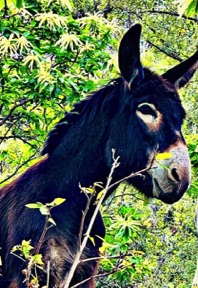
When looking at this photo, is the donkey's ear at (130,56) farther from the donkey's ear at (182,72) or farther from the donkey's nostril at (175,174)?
the donkey's nostril at (175,174)

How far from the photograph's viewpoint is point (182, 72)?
4.45 meters

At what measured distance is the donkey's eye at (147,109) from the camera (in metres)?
4.02

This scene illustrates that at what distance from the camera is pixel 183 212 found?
37.0ft

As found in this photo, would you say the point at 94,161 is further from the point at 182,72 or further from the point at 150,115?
the point at 182,72

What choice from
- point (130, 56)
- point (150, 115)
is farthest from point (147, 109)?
point (130, 56)

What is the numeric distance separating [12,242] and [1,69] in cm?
204

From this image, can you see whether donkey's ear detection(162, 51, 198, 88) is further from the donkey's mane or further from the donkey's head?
the donkey's mane

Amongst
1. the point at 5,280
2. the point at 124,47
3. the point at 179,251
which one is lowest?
the point at 179,251

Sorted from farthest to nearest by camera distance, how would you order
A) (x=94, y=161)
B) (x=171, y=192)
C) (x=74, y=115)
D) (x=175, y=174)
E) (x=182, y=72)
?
(x=182, y=72)
(x=74, y=115)
(x=94, y=161)
(x=171, y=192)
(x=175, y=174)

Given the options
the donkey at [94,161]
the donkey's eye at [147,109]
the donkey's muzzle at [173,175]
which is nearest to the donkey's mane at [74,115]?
the donkey at [94,161]

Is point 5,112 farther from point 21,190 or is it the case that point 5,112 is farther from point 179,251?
point 179,251

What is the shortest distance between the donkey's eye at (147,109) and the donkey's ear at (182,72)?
0.40 m

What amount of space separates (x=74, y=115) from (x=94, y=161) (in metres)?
0.39

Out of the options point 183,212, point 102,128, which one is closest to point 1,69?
point 102,128
